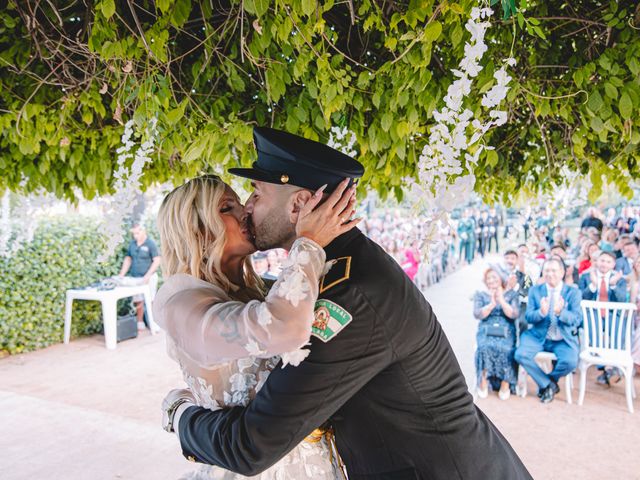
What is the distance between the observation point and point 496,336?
6.80 meters

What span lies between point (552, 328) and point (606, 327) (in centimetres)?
73

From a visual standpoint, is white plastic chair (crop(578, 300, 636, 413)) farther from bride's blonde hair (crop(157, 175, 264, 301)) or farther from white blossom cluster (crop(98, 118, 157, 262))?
bride's blonde hair (crop(157, 175, 264, 301))

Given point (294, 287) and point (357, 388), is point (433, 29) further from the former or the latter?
point (357, 388)

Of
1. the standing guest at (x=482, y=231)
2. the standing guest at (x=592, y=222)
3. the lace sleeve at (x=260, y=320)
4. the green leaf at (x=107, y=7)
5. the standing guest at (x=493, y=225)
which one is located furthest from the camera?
the standing guest at (x=493, y=225)

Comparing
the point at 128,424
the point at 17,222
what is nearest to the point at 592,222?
the point at 128,424

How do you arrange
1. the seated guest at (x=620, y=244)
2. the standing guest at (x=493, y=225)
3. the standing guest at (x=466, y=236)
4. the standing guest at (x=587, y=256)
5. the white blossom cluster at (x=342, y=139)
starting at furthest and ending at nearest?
the standing guest at (x=493, y=225) → the standing guest at (x=466, y=236) → the seated guest at (x=620, y=244) → the standing guest at (x=587, y=256) → the white blossom cluster at (x=342, y=139)

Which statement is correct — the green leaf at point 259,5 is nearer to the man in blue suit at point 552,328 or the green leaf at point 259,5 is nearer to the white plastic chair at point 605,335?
the man in blue suit at point 552,328

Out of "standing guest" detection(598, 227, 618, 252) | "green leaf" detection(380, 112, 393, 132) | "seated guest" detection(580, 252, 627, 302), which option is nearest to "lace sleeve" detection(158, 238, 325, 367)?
"green leaf" detection(380, 112, 393, 132)

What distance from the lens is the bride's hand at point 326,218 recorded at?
5.26 ft

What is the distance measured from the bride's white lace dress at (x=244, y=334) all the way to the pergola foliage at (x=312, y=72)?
3.50ft

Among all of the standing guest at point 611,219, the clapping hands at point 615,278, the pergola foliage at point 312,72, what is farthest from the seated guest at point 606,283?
the standing guest at point 611,219

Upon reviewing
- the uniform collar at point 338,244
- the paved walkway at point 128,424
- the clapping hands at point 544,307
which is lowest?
the paved walkway at point 128,424

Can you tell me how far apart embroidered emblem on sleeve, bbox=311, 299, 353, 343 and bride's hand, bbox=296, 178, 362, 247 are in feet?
0.71

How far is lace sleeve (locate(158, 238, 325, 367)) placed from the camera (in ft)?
4.66
